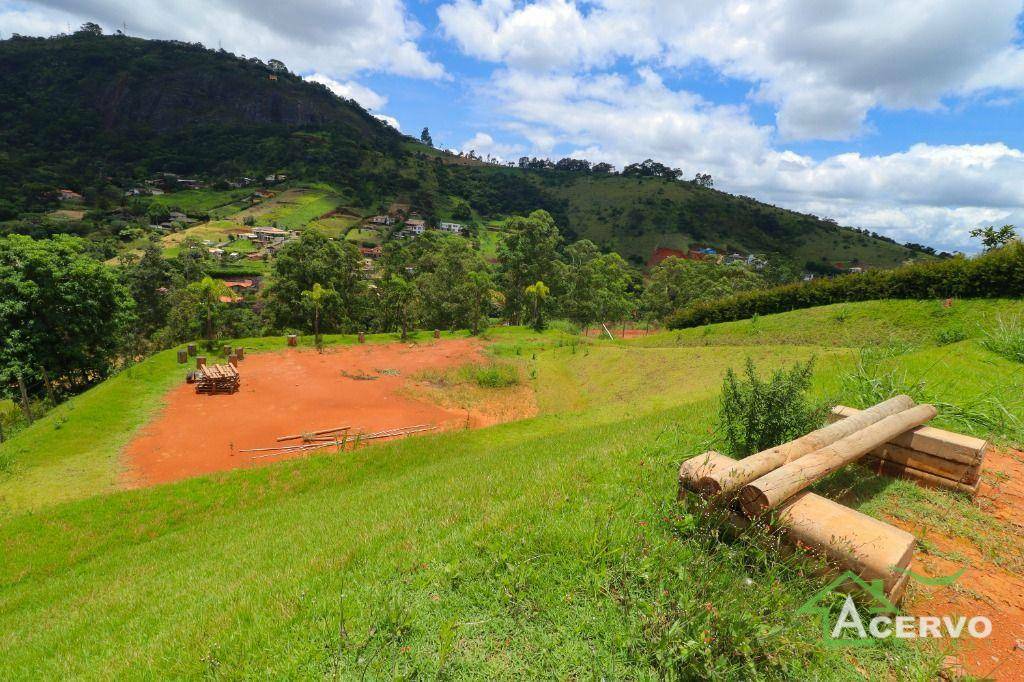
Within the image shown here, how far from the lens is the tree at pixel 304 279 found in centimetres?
3462

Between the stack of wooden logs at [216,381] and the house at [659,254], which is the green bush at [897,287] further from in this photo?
the house at [659,254]

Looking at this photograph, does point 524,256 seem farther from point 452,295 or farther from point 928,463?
point 928,463

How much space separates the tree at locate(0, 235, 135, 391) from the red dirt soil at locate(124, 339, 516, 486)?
763cm

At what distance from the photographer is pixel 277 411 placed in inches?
671

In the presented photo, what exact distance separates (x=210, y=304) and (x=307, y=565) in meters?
28.6

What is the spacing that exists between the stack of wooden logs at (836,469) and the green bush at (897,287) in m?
13.6

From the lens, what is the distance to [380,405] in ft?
60.1

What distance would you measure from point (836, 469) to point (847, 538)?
1.26 meters

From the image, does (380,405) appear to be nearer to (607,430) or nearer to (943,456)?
(607,430)

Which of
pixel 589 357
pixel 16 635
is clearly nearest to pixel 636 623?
pixel 16 635

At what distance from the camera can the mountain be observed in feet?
370

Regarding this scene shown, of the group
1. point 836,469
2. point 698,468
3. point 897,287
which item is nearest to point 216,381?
point 698,468

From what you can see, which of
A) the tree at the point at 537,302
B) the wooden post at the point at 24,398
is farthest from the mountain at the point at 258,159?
the wooden post at the point at 24,398

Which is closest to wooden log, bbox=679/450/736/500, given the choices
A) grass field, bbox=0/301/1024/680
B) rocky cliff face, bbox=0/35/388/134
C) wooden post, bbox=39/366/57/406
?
grass field, bbox=0/301/1024/680
